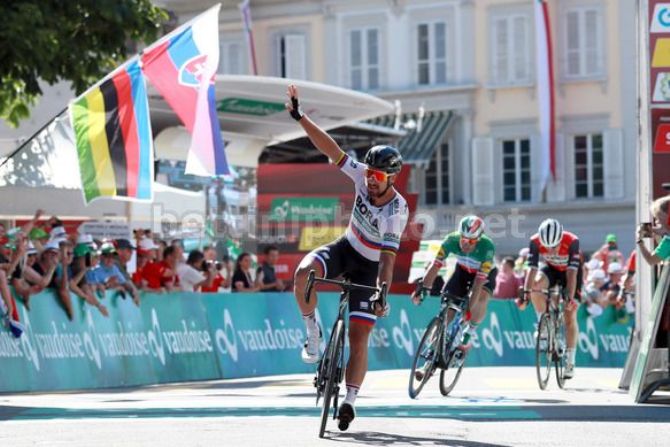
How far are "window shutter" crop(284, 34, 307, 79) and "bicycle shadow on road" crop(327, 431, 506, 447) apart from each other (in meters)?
39.8

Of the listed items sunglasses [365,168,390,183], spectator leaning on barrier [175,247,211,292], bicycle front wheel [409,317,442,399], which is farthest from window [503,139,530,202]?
sunglasses [365,168,390,183]

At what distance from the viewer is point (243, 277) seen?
24.2 m

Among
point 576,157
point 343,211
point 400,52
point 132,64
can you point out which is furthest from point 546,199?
point 132,64

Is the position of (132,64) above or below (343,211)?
above

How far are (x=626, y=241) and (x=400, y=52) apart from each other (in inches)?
361

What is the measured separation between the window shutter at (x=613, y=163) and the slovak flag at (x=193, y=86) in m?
26.6

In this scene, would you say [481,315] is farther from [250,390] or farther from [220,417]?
[220,417]

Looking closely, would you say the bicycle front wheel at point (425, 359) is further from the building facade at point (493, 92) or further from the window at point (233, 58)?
the window at point (233, 58)

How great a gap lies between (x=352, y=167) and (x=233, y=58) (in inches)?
1589

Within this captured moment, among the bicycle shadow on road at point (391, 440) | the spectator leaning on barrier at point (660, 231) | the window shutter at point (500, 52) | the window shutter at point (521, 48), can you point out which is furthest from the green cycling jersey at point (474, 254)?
the window shutter at point (500, 52)

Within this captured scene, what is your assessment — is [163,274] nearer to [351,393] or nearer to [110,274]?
[110,274]

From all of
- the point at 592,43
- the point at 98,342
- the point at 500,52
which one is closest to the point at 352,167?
the point at 98,342

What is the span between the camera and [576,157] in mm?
47312

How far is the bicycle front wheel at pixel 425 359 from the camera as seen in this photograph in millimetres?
→ 15891
